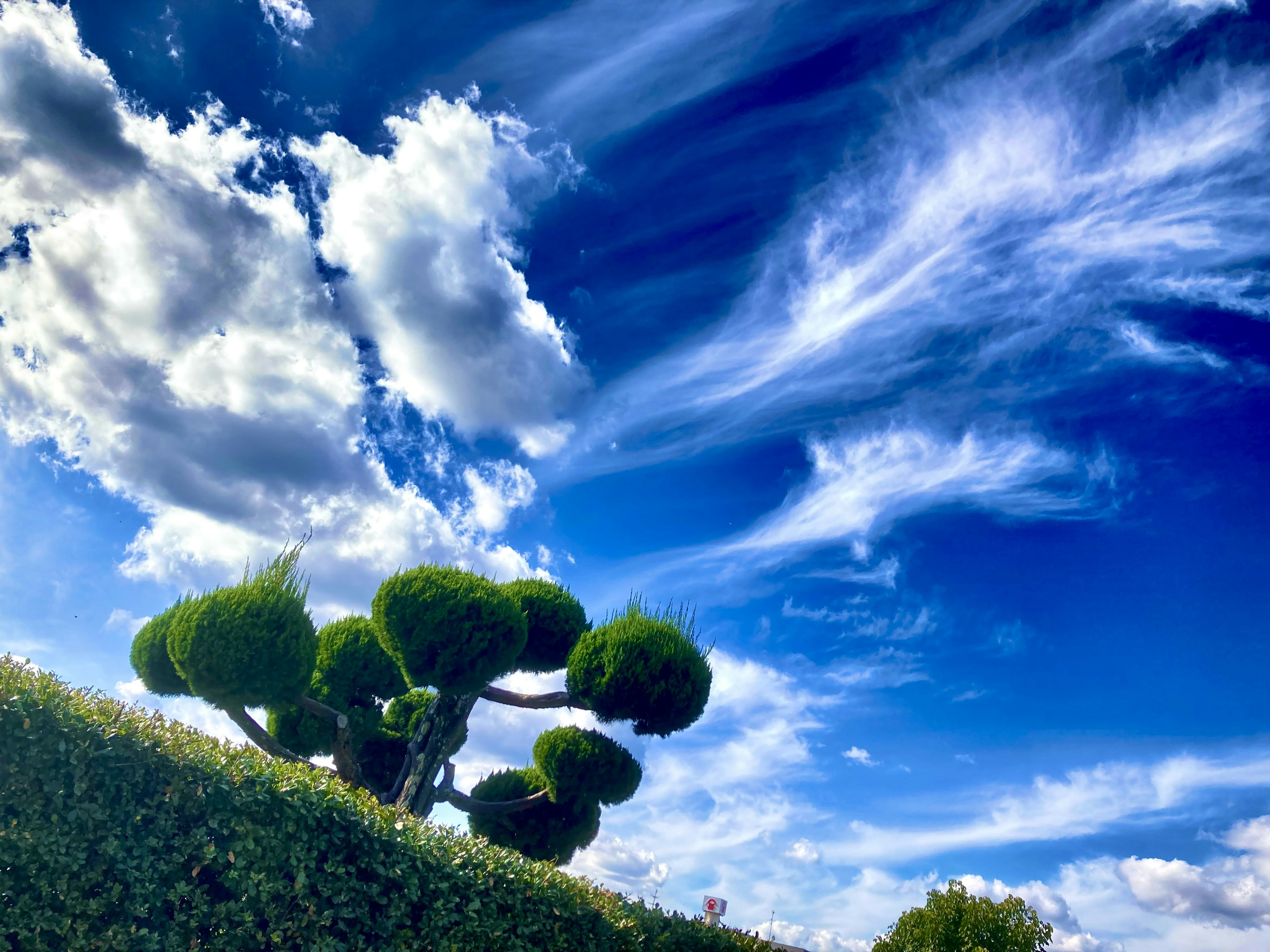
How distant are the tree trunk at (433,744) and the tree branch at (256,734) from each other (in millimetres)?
2388

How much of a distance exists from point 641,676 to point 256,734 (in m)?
8.51

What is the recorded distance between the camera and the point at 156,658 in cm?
1820

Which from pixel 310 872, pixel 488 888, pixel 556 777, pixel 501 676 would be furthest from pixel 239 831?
pixel 556 777

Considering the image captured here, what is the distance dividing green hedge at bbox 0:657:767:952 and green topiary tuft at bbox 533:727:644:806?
871cm

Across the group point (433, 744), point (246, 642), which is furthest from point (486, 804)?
point (246, 642)

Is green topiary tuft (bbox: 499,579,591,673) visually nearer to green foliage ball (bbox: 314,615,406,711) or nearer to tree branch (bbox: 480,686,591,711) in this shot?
tree branch (bbox: 480,686,591,711)

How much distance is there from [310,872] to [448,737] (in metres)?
10.3

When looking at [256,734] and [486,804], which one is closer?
[256,734]

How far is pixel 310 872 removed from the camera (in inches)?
307

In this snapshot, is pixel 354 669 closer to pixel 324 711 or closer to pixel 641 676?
pixel 324 711

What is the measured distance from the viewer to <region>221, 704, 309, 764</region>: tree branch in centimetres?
1612

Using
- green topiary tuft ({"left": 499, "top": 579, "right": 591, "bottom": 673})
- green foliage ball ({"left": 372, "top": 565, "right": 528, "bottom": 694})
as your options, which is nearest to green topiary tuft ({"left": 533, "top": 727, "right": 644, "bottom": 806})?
green topiary tuft ({"left": 499, "top": 579, "right": 591, "bottom": 673})

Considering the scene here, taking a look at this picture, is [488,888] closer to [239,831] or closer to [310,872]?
[310,872]

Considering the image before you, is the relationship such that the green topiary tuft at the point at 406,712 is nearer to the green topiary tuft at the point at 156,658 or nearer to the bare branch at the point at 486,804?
the bare branch at the point at 486,804
